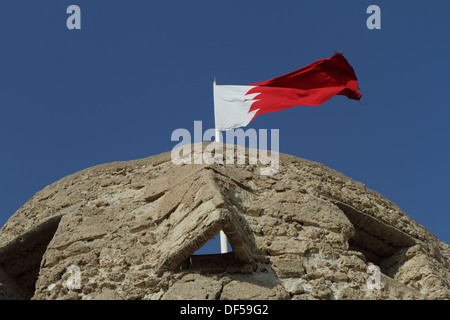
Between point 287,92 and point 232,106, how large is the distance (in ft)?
3.01

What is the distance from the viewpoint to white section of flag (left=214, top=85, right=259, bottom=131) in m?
9.16

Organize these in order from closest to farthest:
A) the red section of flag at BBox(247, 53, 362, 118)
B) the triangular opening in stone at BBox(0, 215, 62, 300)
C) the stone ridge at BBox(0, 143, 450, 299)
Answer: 1. the stone ridge at BBox(0, 143, 450, 299)
2. the triangular opening in stone at BBox(0, 215, 62, 300)
3. the red section of flag at BBox(247, 53, 362, 118)

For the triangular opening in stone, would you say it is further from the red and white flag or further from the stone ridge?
the red and white flag

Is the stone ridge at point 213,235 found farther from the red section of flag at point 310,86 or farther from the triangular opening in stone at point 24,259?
the red section of flag at point 310,86

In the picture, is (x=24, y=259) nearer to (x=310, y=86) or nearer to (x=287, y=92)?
(x=287, y=92)

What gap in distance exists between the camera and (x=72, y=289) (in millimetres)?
5977

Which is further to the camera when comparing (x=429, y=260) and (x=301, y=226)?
(x=429, y=260)

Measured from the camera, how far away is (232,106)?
9.43m

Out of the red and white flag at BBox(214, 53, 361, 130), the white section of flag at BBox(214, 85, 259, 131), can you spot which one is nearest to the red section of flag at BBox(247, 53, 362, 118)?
the red and white flag at BBox(214, 53, 361, 130)

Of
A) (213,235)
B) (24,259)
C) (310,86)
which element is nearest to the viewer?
(213,235)

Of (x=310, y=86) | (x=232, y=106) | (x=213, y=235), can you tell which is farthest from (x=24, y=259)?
(x=310, y=86)

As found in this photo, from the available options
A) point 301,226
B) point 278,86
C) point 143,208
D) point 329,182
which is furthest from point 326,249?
point 278,86
